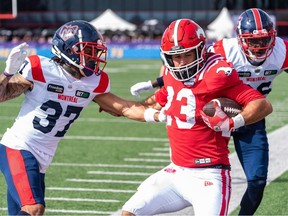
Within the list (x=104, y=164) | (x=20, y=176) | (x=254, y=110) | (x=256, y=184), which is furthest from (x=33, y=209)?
(x=104, y=164)

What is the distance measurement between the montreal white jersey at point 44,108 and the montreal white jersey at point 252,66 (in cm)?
149

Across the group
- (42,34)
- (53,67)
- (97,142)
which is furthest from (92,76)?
(42,34)

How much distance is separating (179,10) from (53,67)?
4308 centimetres

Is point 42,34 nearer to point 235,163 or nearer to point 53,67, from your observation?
point 235,163

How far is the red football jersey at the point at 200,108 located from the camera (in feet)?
15.2

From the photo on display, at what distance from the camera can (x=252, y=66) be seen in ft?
20.1

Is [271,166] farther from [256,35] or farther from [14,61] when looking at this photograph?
[14,61]

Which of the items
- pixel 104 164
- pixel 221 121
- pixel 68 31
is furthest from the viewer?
pixel 104 164

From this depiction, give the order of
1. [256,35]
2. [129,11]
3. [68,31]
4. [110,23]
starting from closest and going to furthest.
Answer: [68,31]
[256,35]
[110,23]
[129,11]

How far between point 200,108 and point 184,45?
387 millimetres

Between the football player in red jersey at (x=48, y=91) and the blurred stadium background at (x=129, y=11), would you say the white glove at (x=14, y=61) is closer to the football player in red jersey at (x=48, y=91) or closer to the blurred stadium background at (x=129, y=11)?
the football player in red jersey at (x=48, y=91)

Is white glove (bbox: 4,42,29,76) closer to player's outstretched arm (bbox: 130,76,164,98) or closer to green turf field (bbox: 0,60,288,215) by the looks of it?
Answer: player's outstretched arm (bbox: 130,76,164,98)

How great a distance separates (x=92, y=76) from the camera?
17.1ft

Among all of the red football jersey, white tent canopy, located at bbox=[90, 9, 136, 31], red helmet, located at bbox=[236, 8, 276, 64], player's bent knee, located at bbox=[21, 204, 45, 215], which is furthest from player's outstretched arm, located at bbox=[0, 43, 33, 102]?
white tent canopy, located at bbox=[90, 9, 136, 31]
